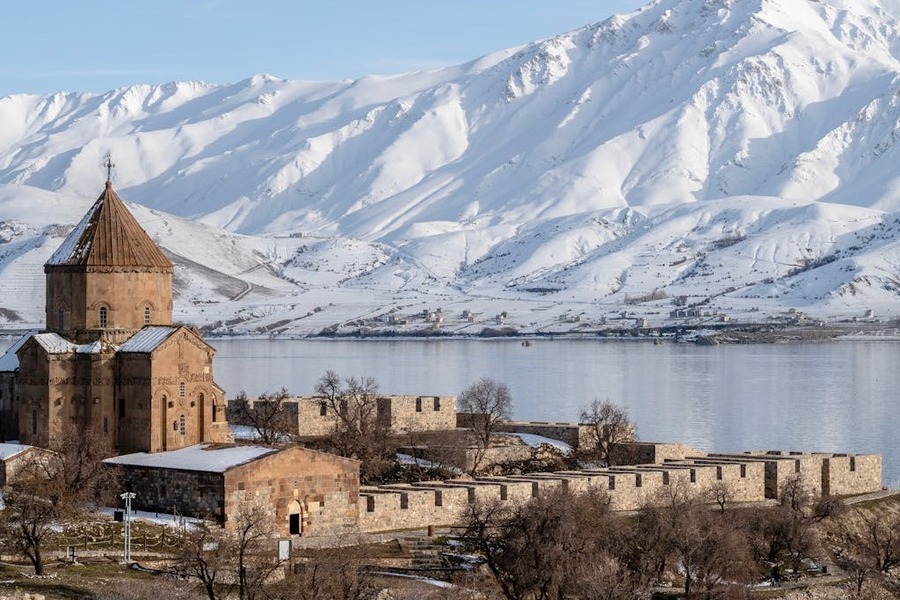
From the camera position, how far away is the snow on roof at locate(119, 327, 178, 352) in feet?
150

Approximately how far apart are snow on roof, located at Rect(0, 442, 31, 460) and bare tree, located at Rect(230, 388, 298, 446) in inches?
350

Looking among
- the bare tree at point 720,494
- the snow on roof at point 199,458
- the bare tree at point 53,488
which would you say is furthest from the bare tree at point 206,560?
the bare tree at point 720,494

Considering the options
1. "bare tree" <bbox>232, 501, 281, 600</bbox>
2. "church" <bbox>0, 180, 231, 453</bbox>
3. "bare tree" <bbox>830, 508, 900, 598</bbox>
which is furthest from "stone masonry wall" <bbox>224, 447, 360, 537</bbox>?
"bare tree" <bbox>830, 508, 900, 598</bbox>

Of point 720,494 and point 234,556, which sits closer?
point 234,556

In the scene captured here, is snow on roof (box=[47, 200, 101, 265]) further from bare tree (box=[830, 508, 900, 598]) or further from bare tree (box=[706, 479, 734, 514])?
bare tree (box=[830, 508, 900, 598])

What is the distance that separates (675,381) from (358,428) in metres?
72.2

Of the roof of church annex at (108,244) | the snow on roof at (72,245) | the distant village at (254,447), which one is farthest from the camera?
the snow on roof at (72,245)

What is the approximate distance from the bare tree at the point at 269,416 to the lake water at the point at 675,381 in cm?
1949

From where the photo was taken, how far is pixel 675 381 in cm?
12356

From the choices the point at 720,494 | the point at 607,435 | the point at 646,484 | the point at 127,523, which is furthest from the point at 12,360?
the point at 720,494

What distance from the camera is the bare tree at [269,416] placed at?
52.5m

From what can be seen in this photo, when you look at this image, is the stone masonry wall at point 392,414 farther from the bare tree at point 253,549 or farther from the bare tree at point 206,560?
the bare tree at point 206,560

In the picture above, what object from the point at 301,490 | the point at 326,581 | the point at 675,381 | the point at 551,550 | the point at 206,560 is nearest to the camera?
the point at 326,581

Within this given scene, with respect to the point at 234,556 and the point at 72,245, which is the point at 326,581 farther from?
A: the point at 72,245
